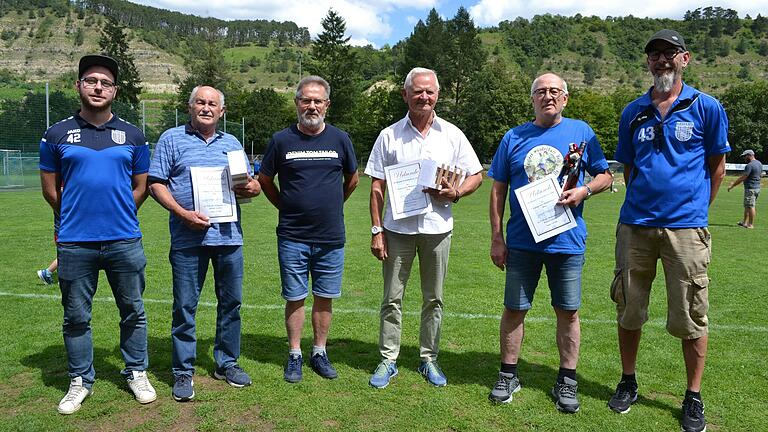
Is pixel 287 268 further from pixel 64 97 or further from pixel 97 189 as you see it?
pixel 64 97

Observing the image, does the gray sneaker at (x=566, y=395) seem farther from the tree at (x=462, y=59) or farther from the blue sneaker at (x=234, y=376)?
the tree at (x=462, y=59)

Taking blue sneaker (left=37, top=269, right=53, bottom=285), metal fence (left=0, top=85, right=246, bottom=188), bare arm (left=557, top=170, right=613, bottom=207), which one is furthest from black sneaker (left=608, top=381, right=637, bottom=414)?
metal fence (left=0, top=85, right=246, bottom=188)

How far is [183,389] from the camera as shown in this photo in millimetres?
3973

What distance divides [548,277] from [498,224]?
51 cm

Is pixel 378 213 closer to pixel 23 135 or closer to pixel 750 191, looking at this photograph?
pixel 750 191

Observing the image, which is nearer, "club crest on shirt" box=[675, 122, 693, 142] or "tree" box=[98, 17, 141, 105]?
"club crest on shirt" box=[675, 122, 693, 142]

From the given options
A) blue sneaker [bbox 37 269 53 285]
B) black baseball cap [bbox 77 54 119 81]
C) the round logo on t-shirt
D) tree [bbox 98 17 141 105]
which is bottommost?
blue sneaker [bbox 37 269 53 285]

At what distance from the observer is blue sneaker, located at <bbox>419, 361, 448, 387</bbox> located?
13.9 feet

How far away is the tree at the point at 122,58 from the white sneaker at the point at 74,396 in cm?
5982

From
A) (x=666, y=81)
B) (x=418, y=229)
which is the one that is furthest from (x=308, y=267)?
(x=666, y=81)

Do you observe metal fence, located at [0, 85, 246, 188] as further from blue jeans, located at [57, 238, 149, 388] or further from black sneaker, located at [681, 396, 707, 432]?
black sneaker, located at [681, 396, 707, 432]

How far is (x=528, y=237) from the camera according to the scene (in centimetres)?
395

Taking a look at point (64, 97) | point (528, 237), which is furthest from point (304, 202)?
point (64, 97)

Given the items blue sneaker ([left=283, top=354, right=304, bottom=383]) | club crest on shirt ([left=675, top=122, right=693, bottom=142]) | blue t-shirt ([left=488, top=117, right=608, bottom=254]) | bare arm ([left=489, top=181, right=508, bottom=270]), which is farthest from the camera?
blue sneaker ([left=283, top=354, right=304, bottom=383])
